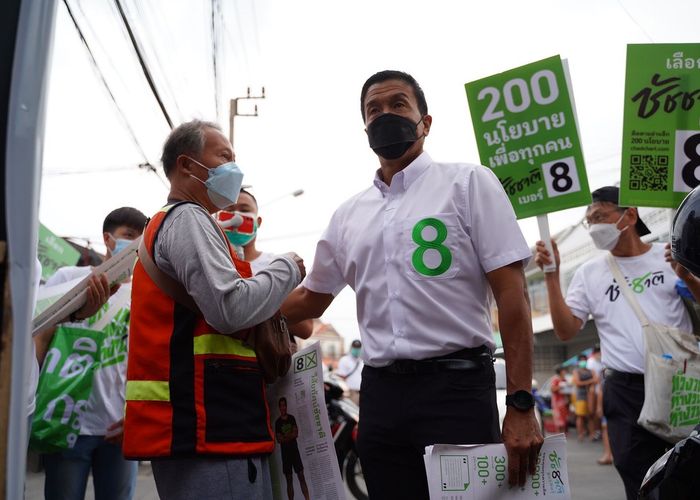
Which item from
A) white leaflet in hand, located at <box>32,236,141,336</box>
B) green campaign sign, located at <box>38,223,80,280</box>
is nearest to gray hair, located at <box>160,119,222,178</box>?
white leaflet in hand, located at <box>32,236,141,336</box>

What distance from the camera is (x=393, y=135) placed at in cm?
262

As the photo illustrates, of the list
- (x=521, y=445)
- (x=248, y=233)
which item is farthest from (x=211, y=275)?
(x=248, y=233)

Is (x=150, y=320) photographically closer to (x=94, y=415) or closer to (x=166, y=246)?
(x=166, y=246)

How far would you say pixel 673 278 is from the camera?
388 centimetres

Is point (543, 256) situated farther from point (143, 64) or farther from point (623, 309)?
point (143, 64)

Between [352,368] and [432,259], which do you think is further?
[352,368]

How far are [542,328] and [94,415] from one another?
31.8 m

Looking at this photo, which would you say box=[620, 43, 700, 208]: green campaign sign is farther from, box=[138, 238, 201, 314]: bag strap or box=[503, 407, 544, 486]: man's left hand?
box=[138, 238, 201, 314]: bag strap

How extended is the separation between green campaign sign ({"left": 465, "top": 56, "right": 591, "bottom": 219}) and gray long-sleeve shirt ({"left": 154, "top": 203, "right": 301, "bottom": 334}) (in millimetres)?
2000

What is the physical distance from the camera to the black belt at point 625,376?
376 cm

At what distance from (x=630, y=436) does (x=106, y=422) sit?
9.36 feet

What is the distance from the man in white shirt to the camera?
218 cm

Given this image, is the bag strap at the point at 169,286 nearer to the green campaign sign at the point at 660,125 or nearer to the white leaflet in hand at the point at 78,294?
the white leaflet in hand at the point at 78,294

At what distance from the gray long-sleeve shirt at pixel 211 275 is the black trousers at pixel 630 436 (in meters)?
2.42
